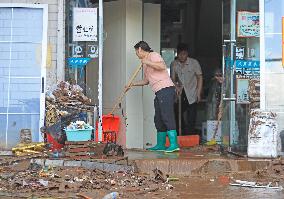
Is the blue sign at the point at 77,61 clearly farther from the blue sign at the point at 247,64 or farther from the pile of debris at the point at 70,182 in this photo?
the blue sign at the point at 247,64

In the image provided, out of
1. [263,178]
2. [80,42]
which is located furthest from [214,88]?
[263,178]

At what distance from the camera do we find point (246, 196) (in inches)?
234

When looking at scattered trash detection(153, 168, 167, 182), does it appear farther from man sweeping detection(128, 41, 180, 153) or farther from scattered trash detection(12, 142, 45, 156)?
scattered trash detection(12, 142, 45, 156)

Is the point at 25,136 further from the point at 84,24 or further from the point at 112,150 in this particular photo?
the point at 84,24

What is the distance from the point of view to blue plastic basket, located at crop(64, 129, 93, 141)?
7.52m

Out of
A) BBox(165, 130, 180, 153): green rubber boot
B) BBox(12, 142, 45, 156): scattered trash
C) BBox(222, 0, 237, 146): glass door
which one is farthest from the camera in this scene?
BBox(222, 0, 237, 146): glass door

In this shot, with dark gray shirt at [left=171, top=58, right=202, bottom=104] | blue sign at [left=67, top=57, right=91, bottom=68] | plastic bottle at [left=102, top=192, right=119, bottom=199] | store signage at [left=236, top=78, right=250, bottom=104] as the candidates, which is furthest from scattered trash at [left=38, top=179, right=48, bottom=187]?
dark gray shirt at [left=171, top=58, right=202, bottom=104]

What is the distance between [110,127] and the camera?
8758 mm

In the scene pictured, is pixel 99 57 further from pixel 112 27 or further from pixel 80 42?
pixel 112 27

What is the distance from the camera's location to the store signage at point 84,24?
28.3 ft

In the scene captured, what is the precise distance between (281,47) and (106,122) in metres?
2.94

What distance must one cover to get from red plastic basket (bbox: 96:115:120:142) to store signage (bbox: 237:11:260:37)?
239 cm

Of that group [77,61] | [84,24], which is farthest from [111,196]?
[84,24]

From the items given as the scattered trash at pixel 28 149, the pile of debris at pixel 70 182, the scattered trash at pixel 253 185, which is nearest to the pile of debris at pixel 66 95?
the scattered trash at pixel 28 149
